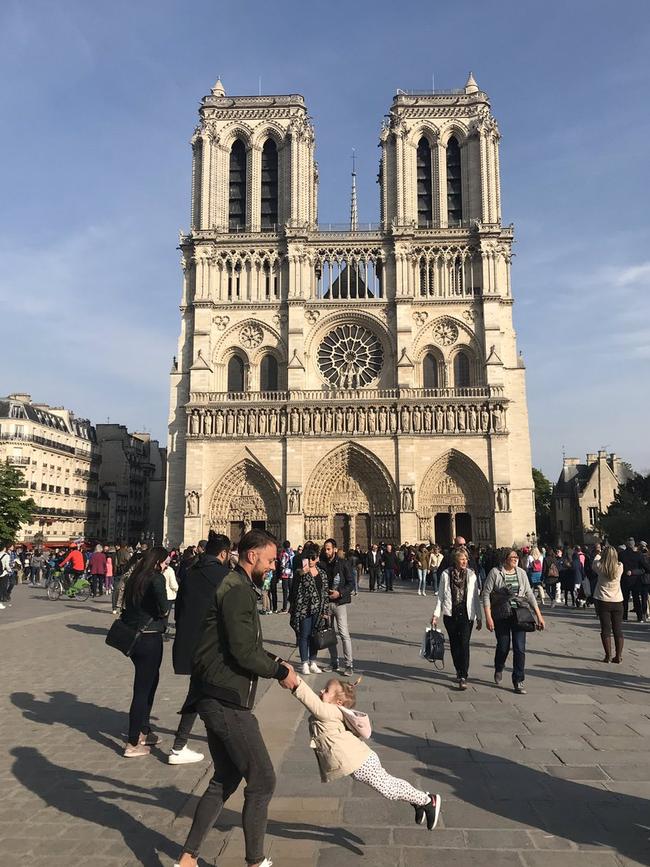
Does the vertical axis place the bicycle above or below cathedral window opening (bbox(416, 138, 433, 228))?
below

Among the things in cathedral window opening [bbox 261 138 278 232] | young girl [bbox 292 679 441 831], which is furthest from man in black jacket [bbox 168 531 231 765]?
cathedral window opening [bbox 261 138 278 232]

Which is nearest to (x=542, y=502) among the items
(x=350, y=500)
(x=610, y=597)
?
(x=350, y=500)

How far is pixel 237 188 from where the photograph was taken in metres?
38.2

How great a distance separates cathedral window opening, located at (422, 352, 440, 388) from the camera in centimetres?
3581

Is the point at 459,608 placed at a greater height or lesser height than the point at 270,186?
lesser

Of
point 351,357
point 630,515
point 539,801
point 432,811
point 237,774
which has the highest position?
point 351,357

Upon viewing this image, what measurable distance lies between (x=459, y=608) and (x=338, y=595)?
1646mm

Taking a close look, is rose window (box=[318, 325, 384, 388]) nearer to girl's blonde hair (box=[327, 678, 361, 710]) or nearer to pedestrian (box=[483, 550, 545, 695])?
pedestrian (box=[483, 550, 545, 695])

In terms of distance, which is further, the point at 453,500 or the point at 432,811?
the point at 453,500

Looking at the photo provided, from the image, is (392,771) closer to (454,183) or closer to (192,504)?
(192,504)

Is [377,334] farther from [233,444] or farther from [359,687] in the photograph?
[359,687]

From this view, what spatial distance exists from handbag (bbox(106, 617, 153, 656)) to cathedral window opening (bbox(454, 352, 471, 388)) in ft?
102

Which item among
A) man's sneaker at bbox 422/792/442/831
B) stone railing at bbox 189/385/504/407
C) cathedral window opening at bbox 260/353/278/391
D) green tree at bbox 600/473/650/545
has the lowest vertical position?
man's sneaker at bbox 422/792/442/831

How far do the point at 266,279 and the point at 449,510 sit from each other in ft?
48.4
